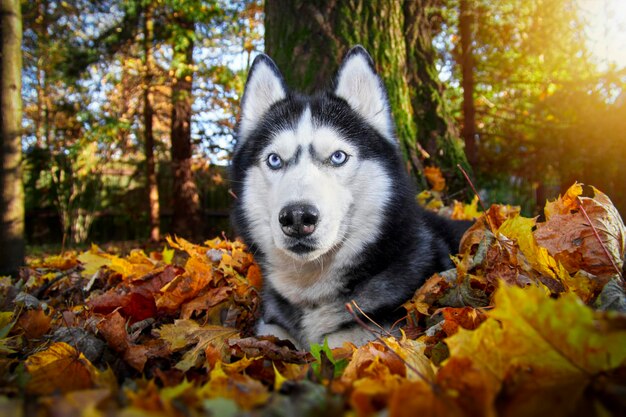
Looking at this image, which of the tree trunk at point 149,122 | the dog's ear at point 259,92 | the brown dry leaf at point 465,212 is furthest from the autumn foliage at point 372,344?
the tree trunk at point 149,122

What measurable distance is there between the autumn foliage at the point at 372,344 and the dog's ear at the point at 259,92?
3.42 ft

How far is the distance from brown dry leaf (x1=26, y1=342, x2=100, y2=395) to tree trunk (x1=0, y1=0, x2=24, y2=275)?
5.65 meters

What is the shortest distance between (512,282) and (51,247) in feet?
59.2

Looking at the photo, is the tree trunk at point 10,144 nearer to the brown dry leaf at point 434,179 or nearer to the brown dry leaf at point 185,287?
the brown dry leaf at point 185,287

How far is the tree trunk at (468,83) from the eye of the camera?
1090 centimetres

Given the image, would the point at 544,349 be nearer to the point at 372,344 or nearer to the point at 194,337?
the point at 372,344

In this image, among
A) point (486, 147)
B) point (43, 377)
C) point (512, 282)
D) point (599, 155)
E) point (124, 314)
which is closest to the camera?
point (43, 377)

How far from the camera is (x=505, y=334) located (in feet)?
3.37

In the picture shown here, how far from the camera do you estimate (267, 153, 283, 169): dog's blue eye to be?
2.56m

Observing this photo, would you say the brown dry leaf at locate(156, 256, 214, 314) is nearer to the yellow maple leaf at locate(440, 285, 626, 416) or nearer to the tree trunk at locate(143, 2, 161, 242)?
the yellow maple leaf at locate(440, 285, 626, 416)

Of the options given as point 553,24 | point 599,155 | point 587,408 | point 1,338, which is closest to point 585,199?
point 587,408

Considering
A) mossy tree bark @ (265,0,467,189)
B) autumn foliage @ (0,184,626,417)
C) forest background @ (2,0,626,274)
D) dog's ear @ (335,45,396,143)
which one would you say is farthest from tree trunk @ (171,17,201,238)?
dog's ear @ (335,45,396,143)

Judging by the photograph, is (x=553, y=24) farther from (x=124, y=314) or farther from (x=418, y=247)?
(x=124, y=314)

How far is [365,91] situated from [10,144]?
230 inches
